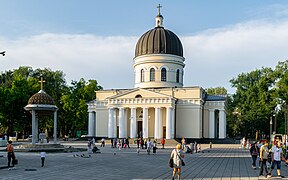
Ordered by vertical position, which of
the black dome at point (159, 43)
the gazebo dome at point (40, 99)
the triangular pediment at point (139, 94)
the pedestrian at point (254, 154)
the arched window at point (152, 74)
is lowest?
the pedestrian at point (254, 154)

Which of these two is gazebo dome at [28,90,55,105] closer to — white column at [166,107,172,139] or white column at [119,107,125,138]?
white column at [166,107,172,139]

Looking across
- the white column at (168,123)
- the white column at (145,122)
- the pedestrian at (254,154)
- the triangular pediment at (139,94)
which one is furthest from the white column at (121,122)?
the pedestrian at (254,154)

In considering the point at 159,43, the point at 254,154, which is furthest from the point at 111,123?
the point at 254,154

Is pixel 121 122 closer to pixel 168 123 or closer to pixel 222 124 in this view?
pixel 168 123

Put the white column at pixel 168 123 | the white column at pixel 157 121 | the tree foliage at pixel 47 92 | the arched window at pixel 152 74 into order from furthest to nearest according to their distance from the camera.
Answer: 1. the arched window at pixel 152 74
2. the tree foliage at pixel 47 92
3. the white column at pixel 157 121
4. the white column at pixel 168 123

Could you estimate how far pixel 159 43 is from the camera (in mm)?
64625

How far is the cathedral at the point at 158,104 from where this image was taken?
59.5 meters

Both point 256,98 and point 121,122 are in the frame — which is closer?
point 121,122

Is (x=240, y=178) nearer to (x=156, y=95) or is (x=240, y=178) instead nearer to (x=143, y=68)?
(x=156, y=95)

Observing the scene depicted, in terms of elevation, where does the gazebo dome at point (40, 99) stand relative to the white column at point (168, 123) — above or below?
above

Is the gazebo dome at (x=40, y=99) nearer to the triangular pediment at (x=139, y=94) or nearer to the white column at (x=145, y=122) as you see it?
the white column at (x=145, y=122)

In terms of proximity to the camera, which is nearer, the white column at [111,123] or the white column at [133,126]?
the white column at [133,126]

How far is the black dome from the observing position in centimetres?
6469

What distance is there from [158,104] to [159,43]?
1207 cm
